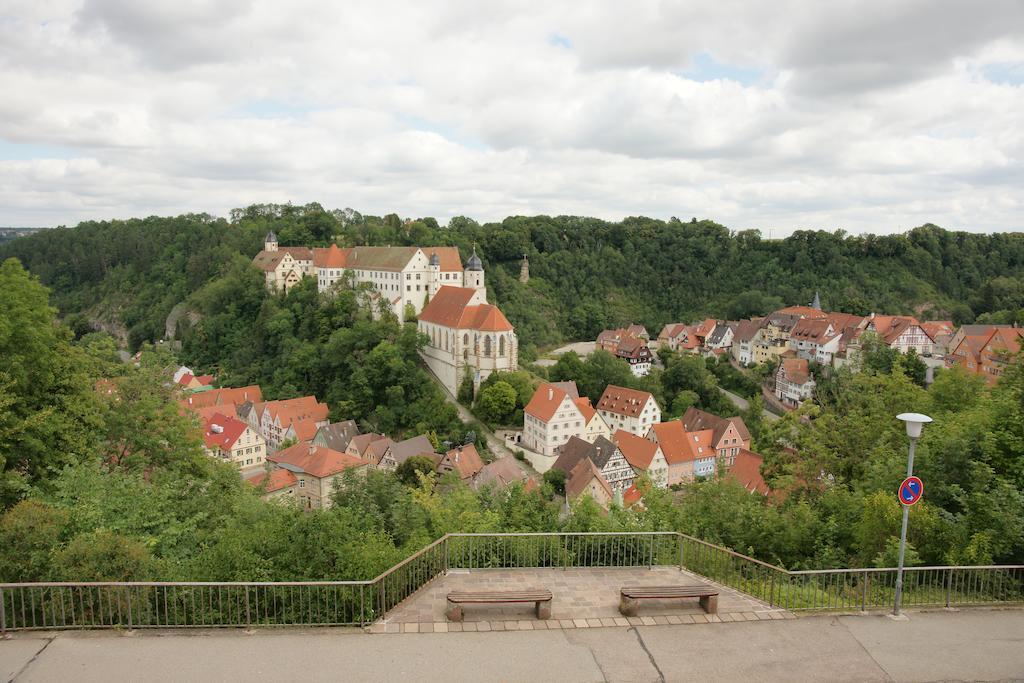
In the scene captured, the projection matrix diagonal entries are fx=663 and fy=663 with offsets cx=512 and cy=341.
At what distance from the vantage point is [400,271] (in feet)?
181

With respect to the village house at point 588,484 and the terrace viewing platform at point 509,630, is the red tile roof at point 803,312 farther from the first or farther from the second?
the terrace viewing platform at point 509,630

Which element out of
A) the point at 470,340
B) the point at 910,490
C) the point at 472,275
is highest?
the point at 472,275

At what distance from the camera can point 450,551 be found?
9.95m

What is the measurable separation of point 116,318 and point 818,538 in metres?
95.8

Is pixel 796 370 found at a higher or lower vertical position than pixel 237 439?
higher

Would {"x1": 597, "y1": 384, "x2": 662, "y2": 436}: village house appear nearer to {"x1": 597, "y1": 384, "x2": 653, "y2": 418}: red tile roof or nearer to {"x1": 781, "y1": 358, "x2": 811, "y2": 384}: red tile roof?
{"x1": 597, "y1": 384, "x2": 653, "y2": 418}: red tile roof

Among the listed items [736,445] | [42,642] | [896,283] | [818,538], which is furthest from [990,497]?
[896,283]

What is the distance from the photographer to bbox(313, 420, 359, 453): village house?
4094 centimetres

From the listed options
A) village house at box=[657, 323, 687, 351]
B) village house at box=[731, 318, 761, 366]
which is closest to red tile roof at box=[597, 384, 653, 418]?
village house at box=[731, 318, 761, 366]

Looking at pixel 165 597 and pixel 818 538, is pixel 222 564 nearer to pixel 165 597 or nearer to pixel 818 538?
pixel 165 597

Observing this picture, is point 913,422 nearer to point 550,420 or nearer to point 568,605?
point 568,605

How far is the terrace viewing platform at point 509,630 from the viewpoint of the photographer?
7188 millimetres

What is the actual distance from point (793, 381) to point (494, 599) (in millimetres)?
60061

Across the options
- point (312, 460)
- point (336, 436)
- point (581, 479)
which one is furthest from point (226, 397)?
point (581, 479)
